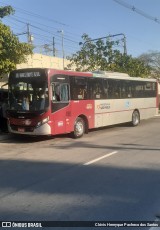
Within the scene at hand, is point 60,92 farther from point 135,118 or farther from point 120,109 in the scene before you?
point 135,118

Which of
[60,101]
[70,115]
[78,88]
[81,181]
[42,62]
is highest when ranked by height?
[42,62]

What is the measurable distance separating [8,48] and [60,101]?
3655 millimetres

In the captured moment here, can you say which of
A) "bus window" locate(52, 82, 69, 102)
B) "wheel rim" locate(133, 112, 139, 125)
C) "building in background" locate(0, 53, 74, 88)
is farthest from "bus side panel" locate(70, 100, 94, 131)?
"building in background" locate(0, 53, 74, 88)

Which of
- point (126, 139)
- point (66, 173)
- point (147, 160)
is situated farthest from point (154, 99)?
point (66, 173)

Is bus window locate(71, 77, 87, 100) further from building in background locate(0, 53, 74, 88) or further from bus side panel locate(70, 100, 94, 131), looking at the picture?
building in background locate(0, 53, 74, 88)

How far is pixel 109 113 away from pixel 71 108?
11.2ft

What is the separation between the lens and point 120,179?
7910 millimetres

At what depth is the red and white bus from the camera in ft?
45.5

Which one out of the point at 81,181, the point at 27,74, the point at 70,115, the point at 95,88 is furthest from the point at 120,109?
the point at 81,181

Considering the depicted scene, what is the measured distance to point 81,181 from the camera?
7.79 metres

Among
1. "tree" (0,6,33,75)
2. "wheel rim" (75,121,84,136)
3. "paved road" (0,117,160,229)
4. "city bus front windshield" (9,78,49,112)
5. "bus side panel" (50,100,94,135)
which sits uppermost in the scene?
A: "tree" (0,6,33,75)

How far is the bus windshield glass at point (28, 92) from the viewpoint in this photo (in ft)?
45.6

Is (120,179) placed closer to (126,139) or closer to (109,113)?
(126,139)

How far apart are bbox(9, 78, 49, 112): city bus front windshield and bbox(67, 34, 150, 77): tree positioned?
1536cm
